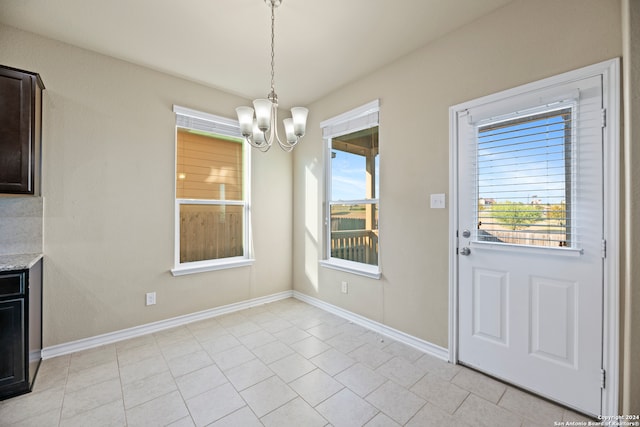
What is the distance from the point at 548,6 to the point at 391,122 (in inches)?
52.5

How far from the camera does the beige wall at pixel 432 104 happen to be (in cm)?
178

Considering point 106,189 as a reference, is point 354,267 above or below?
below

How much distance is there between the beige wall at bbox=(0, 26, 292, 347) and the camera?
7.95 ft

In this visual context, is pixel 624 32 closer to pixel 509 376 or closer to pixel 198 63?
pixel 509 376

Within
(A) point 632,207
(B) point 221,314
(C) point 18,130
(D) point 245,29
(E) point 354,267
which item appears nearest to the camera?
(A) point 632,207

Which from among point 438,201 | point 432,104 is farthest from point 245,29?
point 438,201

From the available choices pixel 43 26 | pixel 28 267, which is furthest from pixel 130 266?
pixel 43 26

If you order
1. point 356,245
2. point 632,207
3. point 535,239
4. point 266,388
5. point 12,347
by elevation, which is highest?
point 632,207

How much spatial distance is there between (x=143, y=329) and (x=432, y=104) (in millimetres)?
3620

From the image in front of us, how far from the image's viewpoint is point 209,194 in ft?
11.3

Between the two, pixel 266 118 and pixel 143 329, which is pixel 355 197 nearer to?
pixel 266 118

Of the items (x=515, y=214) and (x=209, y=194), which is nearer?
(x=515, y=214)

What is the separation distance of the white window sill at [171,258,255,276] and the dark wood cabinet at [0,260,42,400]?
121cm

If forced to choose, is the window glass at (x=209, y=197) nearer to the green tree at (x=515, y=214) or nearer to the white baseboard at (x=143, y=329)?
the white baseboard at (x=143, y=329)
